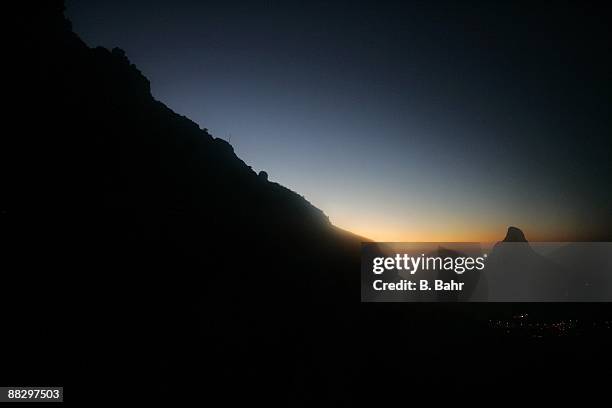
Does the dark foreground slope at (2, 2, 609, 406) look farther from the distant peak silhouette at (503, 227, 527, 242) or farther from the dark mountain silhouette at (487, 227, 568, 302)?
the distant peak silhouette at (503, 227, 527, 242)

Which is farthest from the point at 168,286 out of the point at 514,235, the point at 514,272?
the point at 514,272

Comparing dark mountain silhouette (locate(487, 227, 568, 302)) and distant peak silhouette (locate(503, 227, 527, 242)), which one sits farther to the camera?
distant peak silhouette (locate(503, 227, 527, 242))

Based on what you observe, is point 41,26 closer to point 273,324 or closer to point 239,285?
point 239,285

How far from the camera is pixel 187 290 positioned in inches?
1236

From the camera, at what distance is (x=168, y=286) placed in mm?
30531

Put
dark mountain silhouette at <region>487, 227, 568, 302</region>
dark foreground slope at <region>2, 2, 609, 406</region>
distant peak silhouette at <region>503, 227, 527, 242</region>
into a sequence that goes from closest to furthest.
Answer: dark foreground slope at <region>2, 2, 609, 406</region>
dark mountain silhouette at <region>487, 227, 568, 302</region>
distant peak silhouette at <region>503, 227, 527, 242</region>

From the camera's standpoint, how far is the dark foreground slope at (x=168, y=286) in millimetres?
20016

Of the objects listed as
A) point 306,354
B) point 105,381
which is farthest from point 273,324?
point 105,381

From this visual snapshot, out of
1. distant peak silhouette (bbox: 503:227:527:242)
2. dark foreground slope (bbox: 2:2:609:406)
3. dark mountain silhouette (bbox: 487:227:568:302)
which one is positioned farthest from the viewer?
distant peak silhouette (bbox: 503:227:527:242)

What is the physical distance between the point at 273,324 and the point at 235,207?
31541mm

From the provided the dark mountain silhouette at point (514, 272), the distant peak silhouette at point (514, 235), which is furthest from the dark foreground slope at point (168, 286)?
the distant peak silhouette at point (514, 235)

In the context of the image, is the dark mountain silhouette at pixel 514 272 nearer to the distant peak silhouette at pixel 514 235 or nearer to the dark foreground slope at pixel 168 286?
the distant peak silhouette at pixel 514 235

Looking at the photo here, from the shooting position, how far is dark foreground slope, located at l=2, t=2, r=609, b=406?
2002 centimetres

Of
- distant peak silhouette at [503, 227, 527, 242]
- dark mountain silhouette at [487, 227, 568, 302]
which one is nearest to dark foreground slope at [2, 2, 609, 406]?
dark mountain silhouette at [487, 227, 568, 302]
